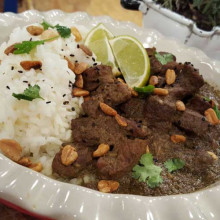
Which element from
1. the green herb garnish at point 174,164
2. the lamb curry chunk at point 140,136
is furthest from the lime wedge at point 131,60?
the green herb garnish at point 174,164

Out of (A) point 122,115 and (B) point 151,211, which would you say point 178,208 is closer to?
(B) point 151,211

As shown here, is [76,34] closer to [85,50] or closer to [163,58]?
[85,50]

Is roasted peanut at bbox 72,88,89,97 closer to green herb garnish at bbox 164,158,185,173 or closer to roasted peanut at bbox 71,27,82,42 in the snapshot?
roasted peanut at bbox 71,27,82,42

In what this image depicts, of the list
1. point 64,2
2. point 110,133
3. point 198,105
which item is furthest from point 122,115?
point 64,2

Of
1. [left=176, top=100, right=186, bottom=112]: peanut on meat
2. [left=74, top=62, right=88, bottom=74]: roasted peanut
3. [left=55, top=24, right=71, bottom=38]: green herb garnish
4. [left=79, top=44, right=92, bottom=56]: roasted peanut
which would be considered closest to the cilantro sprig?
[left=55, top=24, right=71, bottom=38]: green herb garnish

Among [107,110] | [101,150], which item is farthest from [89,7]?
[101,150]

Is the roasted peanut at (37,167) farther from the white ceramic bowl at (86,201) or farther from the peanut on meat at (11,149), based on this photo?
the white ceramic bowl at (86,201)
